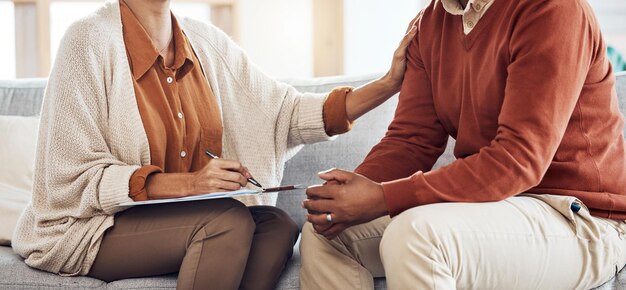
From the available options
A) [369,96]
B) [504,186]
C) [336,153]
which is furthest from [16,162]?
[504,186]

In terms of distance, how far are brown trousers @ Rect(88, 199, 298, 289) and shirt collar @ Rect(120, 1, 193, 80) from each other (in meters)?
0.34

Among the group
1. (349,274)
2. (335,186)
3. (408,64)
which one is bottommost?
(349,274)

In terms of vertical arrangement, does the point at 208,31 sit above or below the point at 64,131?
above

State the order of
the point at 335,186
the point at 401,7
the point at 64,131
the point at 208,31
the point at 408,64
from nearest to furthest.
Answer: the point at 335,186 < the point at 64,131 < the point at 408,64 < the point at 208,31 < the point at 401,7

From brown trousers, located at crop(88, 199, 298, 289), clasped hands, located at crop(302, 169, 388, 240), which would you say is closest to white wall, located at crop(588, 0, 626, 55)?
brown trousers, located at crop(88, 199, 298, 289)

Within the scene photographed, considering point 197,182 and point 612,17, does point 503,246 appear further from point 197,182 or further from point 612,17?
point 612,17

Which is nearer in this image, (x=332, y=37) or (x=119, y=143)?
(x=119, y=143)

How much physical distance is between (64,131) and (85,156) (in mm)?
70

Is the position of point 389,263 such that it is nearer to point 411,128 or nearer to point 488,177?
point 488,177

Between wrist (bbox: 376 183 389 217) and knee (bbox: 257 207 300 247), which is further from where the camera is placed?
knee (bbox: 257 207 300 247)

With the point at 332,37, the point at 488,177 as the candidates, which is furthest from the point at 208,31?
the point at 332,37

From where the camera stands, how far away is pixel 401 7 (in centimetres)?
418

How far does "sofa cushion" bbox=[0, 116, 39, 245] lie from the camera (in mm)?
2285

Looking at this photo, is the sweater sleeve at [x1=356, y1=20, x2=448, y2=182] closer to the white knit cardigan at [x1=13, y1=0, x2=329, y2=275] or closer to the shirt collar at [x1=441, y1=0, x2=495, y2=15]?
the shirt collar at [x1=441, y1=0, x2=495, y2=15]
